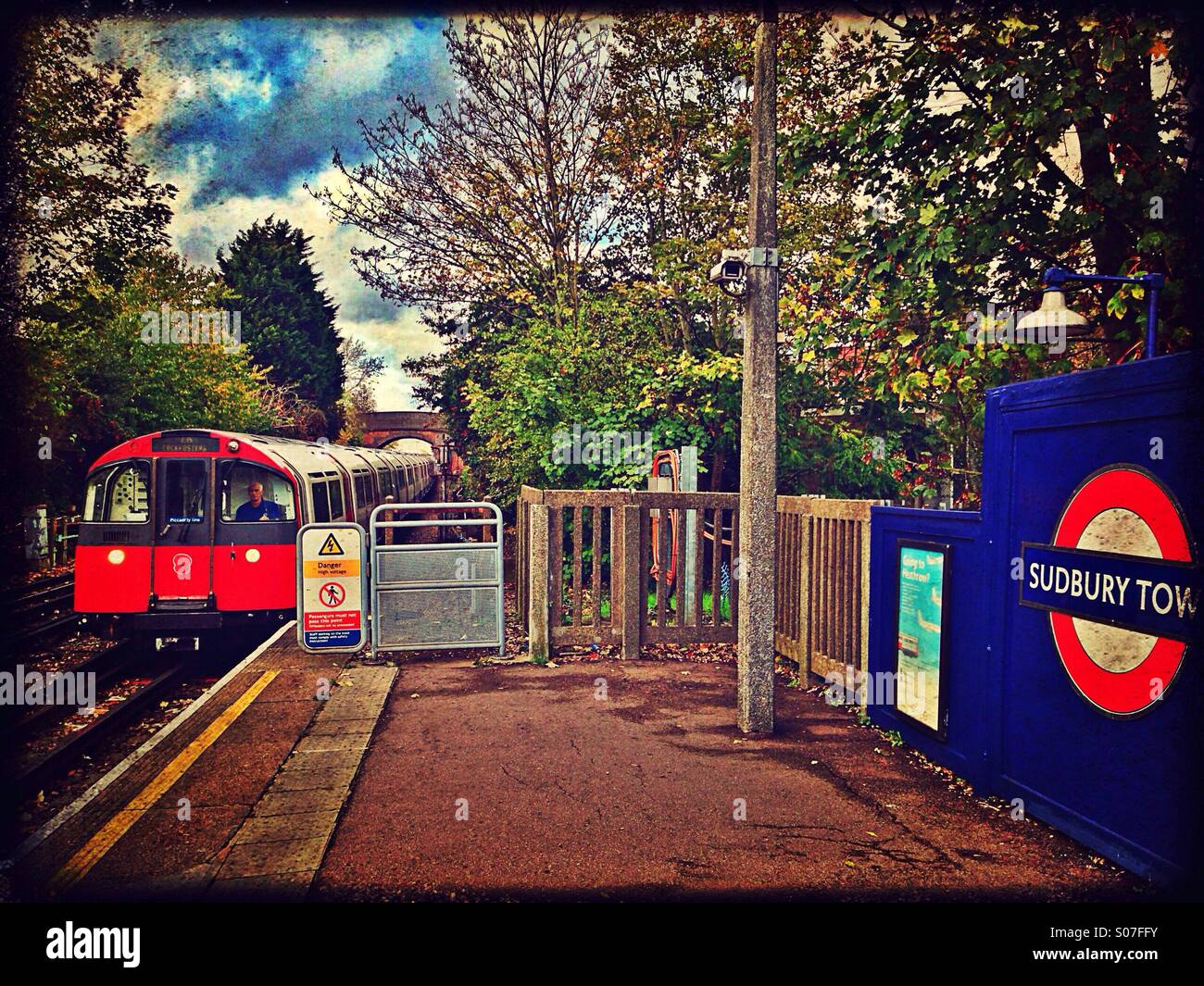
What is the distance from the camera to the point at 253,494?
10164 mm

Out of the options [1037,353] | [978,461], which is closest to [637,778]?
[1037,353]

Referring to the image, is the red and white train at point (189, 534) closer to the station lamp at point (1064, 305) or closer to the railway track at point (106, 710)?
the railway track at point (106, 710)

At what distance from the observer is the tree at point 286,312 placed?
47.0m

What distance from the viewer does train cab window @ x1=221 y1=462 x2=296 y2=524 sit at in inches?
398

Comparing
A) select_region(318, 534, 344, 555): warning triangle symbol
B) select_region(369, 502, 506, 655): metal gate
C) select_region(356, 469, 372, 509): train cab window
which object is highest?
select_region(356, 469, 372, 509): train cab window

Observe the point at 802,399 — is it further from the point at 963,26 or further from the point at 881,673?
the point at 881,673

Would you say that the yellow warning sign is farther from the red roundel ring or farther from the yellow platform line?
the red roundel ring

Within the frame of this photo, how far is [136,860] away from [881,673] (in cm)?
498

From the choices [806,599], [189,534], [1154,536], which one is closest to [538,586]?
[806,599]

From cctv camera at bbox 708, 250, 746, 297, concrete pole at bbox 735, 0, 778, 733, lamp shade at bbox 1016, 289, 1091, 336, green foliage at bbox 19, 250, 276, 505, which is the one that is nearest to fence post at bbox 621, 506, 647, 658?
concrete pole at bbox 735, 0, 778, 733

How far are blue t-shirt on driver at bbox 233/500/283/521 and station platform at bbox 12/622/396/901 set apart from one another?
320cm

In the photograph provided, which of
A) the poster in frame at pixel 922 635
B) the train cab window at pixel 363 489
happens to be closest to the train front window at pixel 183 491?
the train cab window at pixel 363 489

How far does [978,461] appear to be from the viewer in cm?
1170

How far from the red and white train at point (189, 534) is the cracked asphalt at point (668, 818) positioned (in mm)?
4109
